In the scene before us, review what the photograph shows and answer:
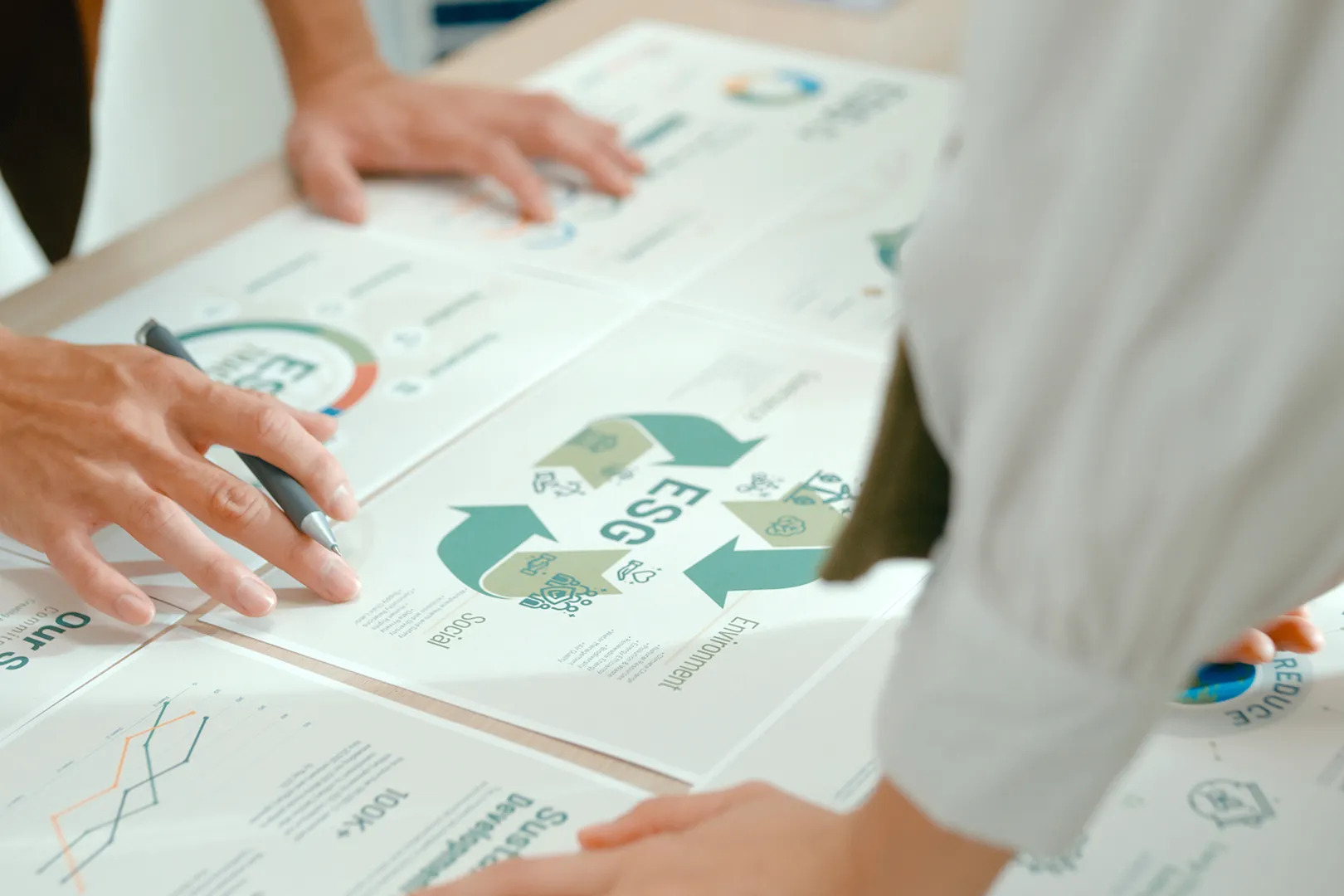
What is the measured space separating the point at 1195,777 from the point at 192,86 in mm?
2361

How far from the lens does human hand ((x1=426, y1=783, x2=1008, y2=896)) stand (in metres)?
0.42

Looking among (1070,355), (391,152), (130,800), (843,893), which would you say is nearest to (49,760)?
(130,800)

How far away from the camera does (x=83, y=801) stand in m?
0.58

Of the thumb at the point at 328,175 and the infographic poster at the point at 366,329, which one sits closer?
the infographic poster at the point at 366,329

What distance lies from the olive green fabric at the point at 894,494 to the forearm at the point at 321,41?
0.95 m

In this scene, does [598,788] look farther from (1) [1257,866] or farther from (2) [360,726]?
(1) [1257,866]

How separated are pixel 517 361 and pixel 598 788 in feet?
1.24

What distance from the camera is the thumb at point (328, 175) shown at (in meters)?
1.07

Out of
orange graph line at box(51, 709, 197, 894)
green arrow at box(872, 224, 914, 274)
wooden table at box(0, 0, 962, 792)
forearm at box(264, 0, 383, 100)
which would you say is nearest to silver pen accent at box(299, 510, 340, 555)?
orange graph line at box(51, 709, 197, 894)

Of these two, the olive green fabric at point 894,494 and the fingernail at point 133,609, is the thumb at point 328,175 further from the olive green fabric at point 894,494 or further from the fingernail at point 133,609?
the olive green fabric at point 894,494

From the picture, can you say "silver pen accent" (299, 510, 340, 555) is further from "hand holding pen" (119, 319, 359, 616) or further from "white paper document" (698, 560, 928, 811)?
"white paper document" (698, 560, 928, 811)

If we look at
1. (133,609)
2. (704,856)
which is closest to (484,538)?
(133,609)

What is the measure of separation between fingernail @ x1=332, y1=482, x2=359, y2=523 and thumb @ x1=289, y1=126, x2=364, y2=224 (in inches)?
15.4

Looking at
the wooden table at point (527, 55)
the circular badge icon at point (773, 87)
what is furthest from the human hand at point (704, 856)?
the circular badge icon at point (773, 87)
